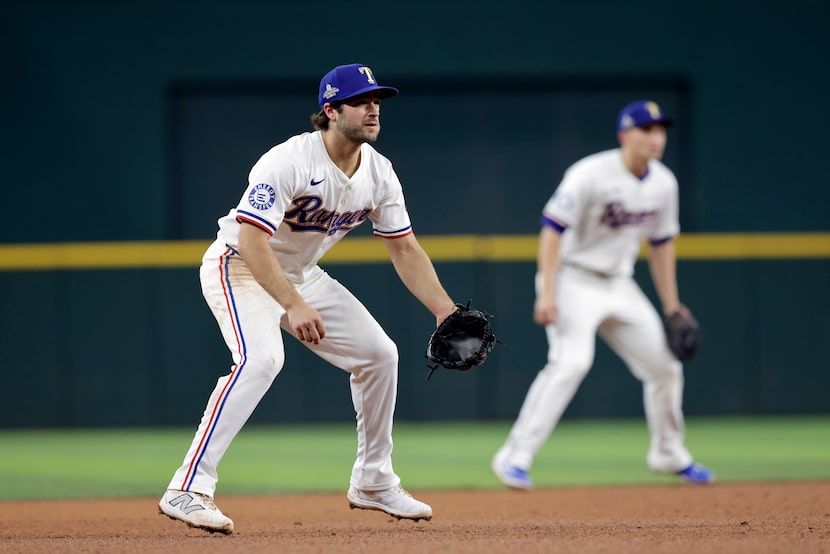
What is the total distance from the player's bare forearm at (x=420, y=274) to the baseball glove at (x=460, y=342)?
53mm

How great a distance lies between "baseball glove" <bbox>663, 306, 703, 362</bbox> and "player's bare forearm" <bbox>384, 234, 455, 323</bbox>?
2192 millimetres

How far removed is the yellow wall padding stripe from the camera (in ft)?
31.6

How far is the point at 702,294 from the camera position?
9.84 m

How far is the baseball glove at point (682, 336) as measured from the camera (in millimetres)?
6629

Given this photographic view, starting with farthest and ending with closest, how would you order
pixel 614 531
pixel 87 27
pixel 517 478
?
pixel 87 27
pixel 517 478
pixel 614 531

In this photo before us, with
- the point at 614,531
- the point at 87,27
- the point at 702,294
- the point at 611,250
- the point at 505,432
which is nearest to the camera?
the point at 614,531

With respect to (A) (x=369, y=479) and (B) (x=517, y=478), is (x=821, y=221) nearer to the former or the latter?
(B) (x=517, y=478)

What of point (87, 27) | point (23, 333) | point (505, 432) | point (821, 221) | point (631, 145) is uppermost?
point (87, 27)

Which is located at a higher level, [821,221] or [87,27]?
[87,27]

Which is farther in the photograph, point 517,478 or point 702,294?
point 702,294

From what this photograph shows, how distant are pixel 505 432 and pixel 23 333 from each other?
3709 millimetres

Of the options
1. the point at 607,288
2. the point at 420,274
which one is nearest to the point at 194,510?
the point at 420,274

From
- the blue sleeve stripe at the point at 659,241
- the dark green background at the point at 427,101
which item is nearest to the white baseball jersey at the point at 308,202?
the blue sleeve stripe at the point at 659,241

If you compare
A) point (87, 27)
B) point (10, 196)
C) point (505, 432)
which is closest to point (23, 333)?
point (10, 196)
